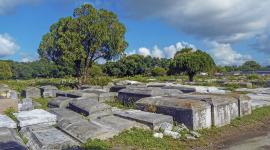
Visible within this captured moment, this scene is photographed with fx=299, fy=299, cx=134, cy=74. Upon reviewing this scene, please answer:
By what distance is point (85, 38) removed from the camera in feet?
72.7

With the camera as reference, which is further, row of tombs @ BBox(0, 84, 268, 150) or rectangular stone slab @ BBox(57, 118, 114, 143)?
rectangular stone slab @ BBox(57, 118, 114, 143)

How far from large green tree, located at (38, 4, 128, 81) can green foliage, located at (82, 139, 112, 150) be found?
15.6 m

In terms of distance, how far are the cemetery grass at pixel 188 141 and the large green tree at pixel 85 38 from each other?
1489cm

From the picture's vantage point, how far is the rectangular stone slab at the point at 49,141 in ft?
19.5

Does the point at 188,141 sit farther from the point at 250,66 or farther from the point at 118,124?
the point at 250,66

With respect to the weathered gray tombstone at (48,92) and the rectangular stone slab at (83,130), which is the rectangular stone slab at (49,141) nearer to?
the rectangular stone slab at (83,130)

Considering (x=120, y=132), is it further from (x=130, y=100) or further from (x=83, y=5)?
(x=83, y=5)

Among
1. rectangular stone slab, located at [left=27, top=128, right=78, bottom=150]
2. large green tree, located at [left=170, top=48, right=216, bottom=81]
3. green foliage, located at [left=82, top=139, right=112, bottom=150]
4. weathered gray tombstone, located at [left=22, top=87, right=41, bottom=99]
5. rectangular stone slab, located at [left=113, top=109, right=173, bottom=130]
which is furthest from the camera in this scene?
large green tree, located at [left=170, top=48, right=216, bottom=81]

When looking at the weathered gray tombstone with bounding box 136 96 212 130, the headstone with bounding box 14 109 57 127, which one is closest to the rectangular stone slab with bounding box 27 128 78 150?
the headstone with bounding box 14 109 57 127

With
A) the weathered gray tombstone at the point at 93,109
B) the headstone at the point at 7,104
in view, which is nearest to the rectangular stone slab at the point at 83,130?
the weathered gray tombstone at the point at 93,109

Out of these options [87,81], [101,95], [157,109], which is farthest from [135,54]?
[157,109]

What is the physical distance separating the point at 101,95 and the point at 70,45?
29.1 ft

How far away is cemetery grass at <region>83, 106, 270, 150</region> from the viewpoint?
21.3ft

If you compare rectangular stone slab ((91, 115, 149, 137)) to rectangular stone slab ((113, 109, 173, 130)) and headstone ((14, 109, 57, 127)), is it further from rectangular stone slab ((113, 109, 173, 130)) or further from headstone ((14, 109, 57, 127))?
headstone ((14, 109, 57, 127))
